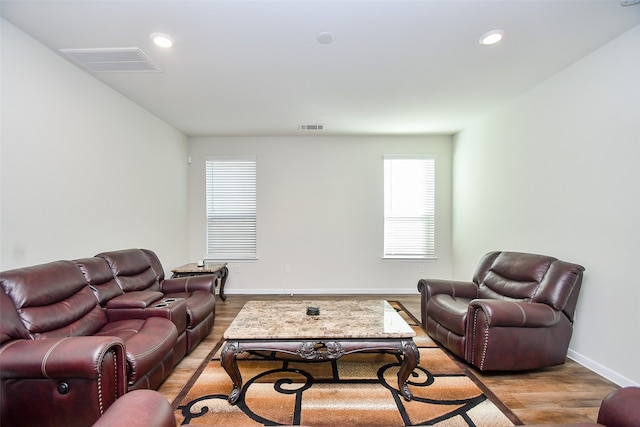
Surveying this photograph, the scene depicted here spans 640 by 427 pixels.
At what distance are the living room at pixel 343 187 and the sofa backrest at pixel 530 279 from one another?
24cm

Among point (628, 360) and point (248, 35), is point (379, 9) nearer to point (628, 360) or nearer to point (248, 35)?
point (248, 35)

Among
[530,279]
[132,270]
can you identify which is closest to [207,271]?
[132,270]

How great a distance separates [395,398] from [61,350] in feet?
7.11

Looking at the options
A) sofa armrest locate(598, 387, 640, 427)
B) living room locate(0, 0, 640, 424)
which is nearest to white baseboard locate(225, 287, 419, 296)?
living room locate(0, 0, 640, 424)

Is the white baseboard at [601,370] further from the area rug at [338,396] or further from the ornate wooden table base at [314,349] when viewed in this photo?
the ornate wooden table base at [314,349]

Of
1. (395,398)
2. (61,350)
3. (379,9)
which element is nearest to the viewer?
(61,350)

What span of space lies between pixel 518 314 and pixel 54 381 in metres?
3.24

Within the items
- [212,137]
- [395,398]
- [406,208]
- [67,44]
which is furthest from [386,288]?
[67,44]

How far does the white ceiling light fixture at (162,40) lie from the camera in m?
2.28

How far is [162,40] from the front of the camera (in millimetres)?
2332

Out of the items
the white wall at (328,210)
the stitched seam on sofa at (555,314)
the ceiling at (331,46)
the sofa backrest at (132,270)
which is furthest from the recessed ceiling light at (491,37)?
the sofa backrest at (132,270)

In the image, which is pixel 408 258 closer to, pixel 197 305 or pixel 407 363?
pixel 407 363

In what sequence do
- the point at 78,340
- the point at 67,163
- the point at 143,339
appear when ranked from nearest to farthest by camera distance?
1. the point at 78,340
2. the point at 143,339
3. the point at 67,163

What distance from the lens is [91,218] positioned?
2965 mm
